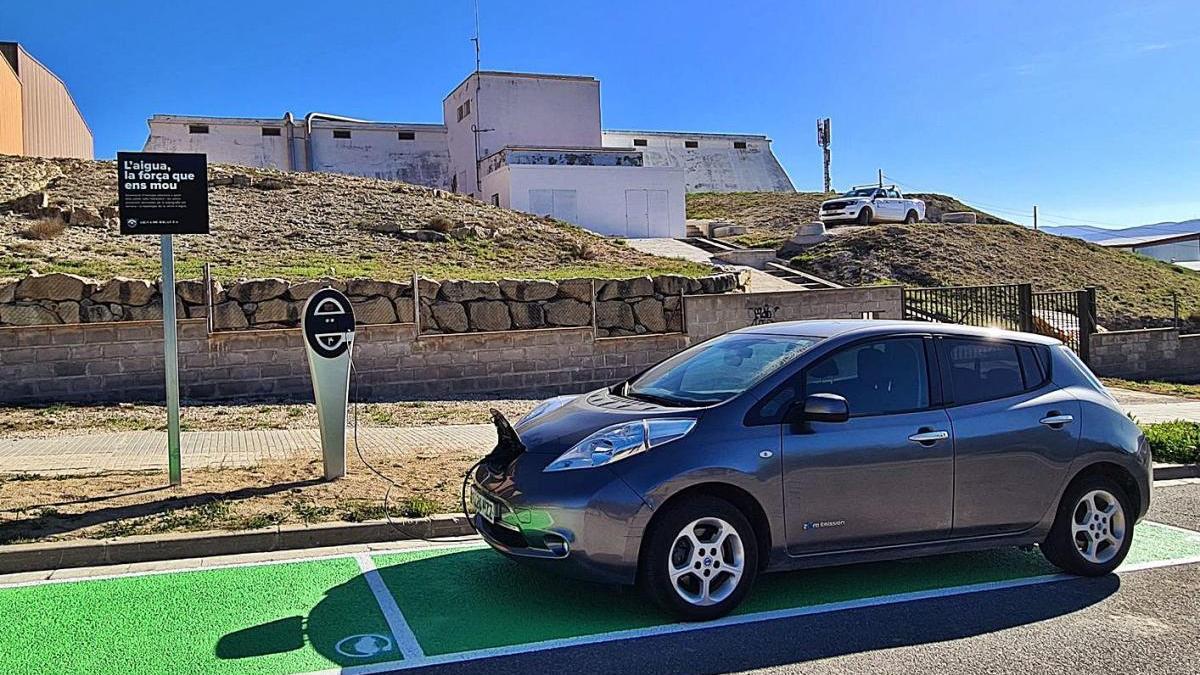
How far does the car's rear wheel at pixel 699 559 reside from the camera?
514 cm

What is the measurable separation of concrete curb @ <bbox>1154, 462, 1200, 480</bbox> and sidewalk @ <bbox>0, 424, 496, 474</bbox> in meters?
6.61

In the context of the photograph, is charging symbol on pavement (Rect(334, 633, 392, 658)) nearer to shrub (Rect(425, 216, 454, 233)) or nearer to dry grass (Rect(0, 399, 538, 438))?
dry grass (Rect(0, 399, 538, 438))

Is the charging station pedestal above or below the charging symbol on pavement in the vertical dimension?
above

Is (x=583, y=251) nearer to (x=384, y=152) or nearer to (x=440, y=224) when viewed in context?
(x=440, y=224)

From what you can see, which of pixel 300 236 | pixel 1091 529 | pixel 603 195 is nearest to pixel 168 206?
pixel 1091 529

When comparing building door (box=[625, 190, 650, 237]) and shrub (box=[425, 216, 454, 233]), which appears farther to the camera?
building door (box=[625, 190, 650, 237])

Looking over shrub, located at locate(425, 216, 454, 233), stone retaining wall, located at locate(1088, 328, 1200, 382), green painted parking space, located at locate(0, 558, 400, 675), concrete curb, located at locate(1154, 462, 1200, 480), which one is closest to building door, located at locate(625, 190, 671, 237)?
shrub, located at locate(425, 216, 454, 233)

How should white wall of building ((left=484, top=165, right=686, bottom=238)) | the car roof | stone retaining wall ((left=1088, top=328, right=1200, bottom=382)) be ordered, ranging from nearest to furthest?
the car roof → stone retaining wall ((left=1088, top=328, right=1200, bottom=382)) → white wall of building ((left=484, top=165, right=686, bottom=238))

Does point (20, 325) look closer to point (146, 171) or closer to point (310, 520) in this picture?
point (146, 171)

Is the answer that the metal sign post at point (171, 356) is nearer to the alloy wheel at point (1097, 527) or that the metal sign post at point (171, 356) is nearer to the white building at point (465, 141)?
the alloy wheel at point (1097, 527)

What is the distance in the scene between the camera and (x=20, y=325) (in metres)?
12.4

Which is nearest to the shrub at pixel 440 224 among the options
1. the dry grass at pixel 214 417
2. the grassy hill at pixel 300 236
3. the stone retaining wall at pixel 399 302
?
the grassy hill at pixel 300 236

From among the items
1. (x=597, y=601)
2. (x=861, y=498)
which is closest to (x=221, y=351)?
(x=597, y=601)

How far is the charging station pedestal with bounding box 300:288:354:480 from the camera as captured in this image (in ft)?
27.1
